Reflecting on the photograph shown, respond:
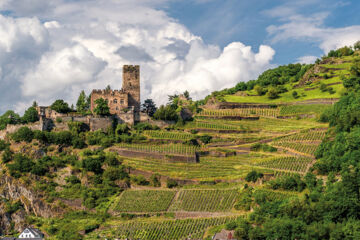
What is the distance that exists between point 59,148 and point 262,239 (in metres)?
33.5

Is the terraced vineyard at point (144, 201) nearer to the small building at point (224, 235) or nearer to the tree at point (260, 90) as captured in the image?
the small building at point (224, 235)

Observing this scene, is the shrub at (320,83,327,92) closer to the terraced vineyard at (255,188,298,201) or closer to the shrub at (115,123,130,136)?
the shrub at (115,123,130,136)

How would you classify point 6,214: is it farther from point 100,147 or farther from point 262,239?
point 262,239

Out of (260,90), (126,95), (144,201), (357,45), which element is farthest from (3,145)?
→ (357,45)

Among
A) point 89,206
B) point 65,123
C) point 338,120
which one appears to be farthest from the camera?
point 65,123

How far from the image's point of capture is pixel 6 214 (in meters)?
69.6

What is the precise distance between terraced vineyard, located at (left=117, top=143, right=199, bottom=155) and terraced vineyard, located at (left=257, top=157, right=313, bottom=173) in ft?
33.1

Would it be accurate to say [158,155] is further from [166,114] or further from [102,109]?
[102,109]

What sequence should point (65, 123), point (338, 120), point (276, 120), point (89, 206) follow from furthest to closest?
point (276, 120), point (65, 123), point (338, 120), point (89, 206)

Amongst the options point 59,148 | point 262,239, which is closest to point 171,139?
point 59,148

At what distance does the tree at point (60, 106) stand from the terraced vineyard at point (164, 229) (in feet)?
85.1

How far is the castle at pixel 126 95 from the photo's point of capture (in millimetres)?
83875

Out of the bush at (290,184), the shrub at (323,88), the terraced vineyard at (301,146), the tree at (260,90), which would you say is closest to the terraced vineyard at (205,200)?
the bush at (290,184)

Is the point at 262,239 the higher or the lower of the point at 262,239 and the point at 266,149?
the lower
